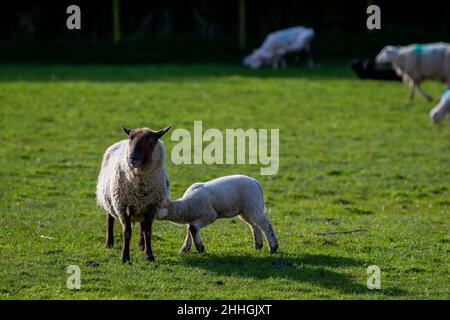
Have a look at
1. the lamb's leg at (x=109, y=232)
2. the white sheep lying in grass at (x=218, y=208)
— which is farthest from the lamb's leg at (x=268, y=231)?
the lamb's leg at (x=109, y=232)

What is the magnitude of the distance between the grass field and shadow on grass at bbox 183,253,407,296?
3 centimetres

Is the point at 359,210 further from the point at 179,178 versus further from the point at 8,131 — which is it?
the point at 8,131

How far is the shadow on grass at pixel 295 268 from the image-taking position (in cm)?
841

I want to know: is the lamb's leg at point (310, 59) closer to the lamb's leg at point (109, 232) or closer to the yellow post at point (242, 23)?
the yellow post at point (242, 23)

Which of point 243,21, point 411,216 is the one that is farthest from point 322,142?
point 243,21

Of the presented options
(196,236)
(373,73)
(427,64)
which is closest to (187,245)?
(196,236)

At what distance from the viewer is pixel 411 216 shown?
483 inches

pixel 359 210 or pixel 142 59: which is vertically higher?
pixel 142 59

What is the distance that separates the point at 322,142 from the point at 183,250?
8.69 meters

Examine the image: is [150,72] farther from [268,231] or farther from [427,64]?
[268,231]

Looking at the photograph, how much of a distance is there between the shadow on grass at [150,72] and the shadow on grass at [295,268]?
51.3ft

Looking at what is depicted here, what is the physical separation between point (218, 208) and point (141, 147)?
119cm

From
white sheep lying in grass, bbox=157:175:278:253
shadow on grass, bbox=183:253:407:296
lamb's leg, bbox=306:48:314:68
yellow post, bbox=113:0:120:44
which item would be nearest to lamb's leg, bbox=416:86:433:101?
lamb's leg, bbox=306:48:314:68

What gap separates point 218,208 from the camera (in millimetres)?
9672
